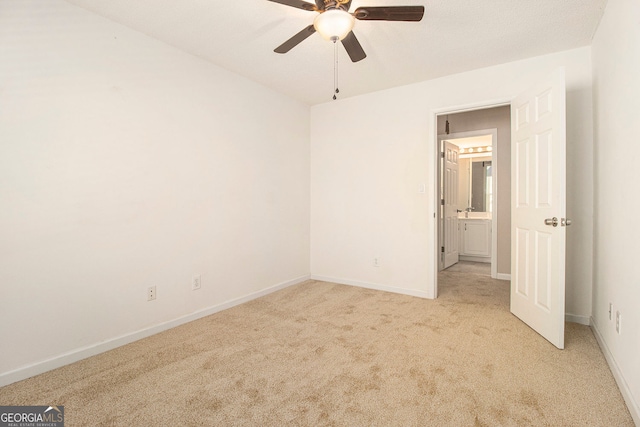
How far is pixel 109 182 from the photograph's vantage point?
237 centimetres

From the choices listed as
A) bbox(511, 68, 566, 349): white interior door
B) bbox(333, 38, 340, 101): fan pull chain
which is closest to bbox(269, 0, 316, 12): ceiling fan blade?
bbox(333, 38, 340, 101): fan pull chain

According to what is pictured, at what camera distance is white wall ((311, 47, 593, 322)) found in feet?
9.26

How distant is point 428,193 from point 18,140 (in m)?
3.53

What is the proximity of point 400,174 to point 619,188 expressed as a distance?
209 centimetres

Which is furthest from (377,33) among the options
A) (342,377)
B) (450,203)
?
(450,203)

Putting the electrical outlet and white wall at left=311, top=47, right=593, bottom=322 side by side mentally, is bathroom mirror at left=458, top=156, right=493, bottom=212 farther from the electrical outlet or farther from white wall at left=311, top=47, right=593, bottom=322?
the electrical outlet

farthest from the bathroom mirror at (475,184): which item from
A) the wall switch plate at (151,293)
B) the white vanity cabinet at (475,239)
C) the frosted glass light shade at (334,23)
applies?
the wall switch plate at (151,293)

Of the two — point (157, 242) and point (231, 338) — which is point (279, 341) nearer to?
point (231, 338)

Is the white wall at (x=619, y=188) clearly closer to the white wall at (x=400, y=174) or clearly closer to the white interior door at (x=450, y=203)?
the white wall at (x=400, y=174)

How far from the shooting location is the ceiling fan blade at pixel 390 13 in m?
1.77

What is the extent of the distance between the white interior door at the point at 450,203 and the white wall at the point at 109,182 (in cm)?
327

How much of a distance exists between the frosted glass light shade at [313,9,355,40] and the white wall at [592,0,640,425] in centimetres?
150

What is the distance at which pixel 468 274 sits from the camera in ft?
15.8

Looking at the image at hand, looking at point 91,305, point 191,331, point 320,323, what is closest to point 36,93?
point 91,305
